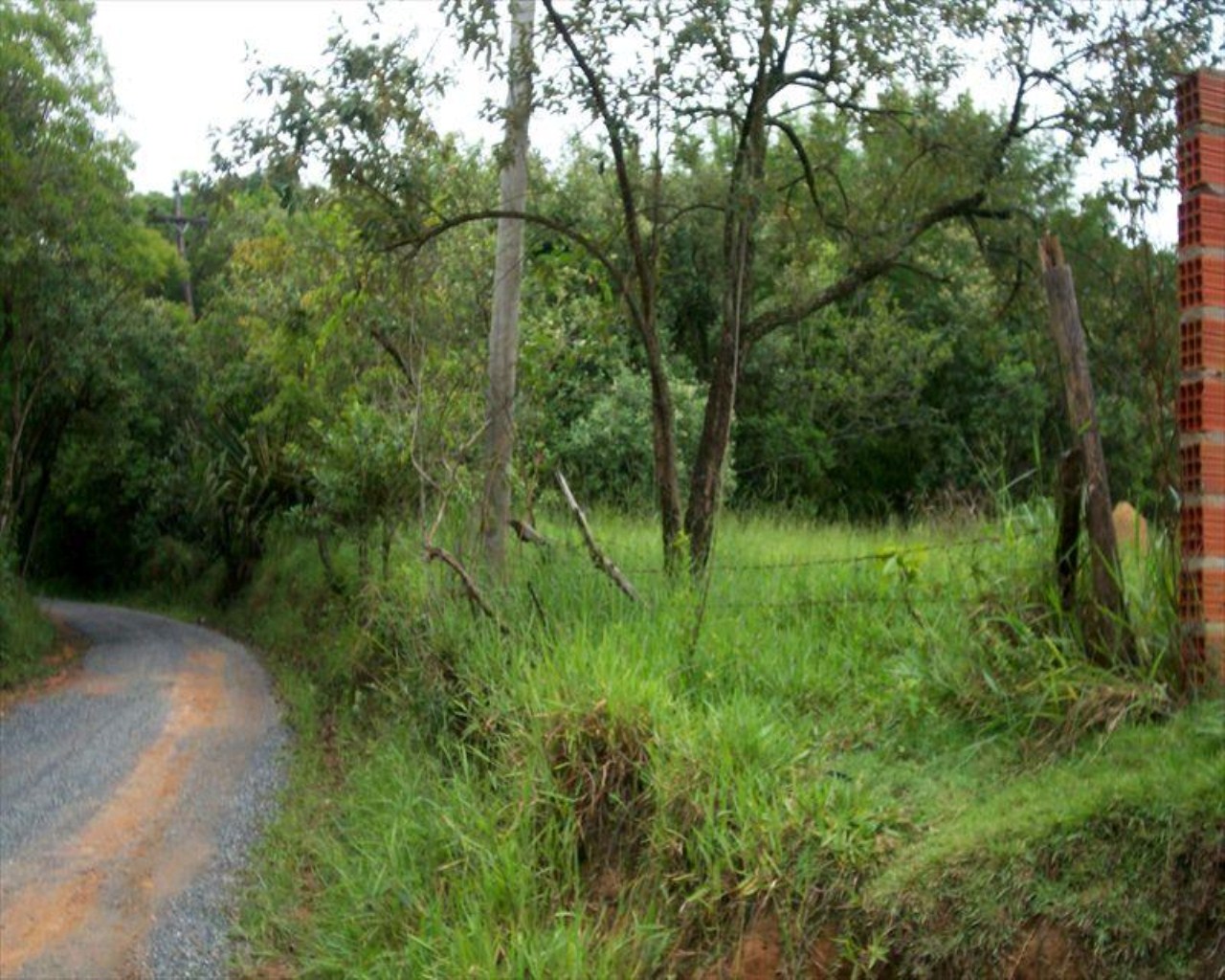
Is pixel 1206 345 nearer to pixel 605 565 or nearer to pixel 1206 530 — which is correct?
pixel 1206 530

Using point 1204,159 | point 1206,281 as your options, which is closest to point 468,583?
point 1206,281

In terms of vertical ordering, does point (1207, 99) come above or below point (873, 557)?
above

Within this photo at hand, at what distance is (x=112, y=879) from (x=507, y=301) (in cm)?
517

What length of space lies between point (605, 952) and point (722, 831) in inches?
27.9

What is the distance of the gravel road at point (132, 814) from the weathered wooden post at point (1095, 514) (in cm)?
545

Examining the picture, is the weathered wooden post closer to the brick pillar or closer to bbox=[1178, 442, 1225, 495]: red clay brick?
the brick pillar

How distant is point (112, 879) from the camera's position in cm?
1084

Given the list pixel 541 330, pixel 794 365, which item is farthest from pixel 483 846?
pixel 794 365

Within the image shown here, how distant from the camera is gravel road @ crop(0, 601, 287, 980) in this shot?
9625mm

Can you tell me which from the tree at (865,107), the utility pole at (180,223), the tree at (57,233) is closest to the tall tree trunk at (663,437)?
the tree at (865,107)

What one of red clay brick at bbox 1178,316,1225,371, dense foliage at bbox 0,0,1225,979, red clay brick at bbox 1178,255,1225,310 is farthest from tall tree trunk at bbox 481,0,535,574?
red clay brick at bbox 1178,316,1225,371

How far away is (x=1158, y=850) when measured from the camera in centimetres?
528

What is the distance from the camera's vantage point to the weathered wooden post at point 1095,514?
22.1 feet

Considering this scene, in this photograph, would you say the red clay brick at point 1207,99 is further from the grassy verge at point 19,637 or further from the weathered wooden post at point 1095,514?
the grassy verge at point 19,637
